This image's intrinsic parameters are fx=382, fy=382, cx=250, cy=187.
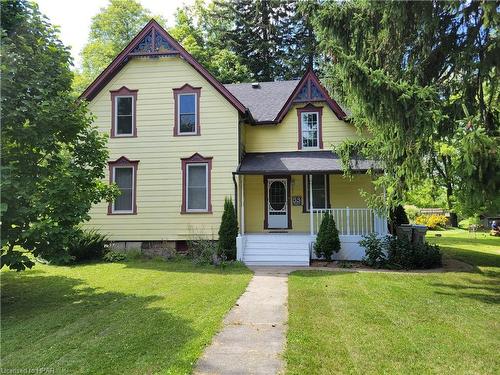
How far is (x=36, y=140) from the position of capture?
22.4 ft

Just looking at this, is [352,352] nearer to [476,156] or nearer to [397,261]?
[476,156]

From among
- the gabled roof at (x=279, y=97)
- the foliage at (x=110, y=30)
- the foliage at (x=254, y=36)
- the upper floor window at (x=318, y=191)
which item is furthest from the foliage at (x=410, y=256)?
the foliage at (x=110, y=30)

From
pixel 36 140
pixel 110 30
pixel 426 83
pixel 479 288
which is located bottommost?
pixel 479 288

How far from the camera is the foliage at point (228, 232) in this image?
1250 cm

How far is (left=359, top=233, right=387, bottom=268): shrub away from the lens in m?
11.7

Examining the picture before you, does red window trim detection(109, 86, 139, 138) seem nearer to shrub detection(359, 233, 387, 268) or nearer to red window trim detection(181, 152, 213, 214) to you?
red window trim detection(181, 152, 213, 214)

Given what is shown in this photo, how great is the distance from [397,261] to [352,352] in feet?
24.8

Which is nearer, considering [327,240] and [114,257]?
[327,240]

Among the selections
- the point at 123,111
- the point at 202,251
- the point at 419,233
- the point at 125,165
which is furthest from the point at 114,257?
the point at 419,233

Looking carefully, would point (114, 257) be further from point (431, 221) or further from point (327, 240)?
point (431, 221)

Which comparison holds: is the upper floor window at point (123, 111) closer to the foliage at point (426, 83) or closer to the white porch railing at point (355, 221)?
the white porch railing at point (355, 221)

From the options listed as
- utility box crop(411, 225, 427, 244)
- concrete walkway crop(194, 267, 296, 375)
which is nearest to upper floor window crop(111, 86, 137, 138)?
concrete walkway crop(194, 267, 296, 375)

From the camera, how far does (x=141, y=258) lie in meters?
13.2

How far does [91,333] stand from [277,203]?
10177mm
